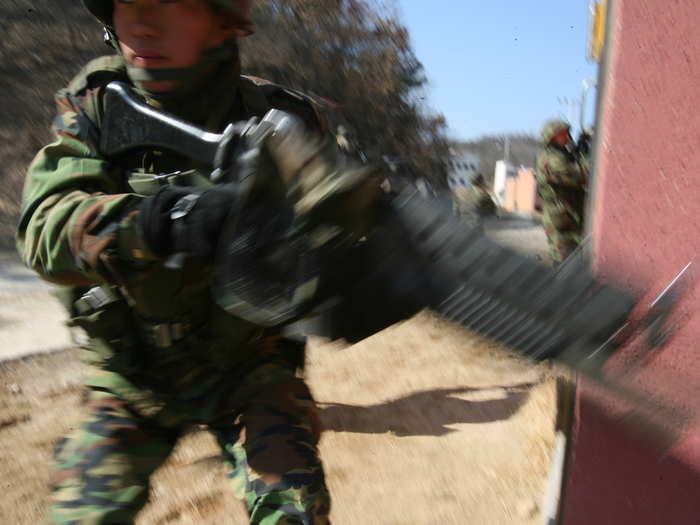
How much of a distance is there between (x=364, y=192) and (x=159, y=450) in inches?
33.1

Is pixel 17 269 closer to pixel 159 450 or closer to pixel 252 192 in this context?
pixel 159 450

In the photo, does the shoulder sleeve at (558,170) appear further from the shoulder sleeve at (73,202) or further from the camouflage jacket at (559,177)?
the shoulder sleeve at (73,202)

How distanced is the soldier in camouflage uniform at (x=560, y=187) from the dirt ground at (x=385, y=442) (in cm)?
154

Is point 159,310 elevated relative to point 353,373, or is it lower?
elevated

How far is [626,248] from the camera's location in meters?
2.13

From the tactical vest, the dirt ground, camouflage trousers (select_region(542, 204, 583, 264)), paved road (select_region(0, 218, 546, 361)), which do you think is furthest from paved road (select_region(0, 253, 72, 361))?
camouflage trousers (select_region(542, 204, 583, 264))

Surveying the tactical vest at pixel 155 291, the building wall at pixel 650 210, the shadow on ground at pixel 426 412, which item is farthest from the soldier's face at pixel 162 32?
the shadow on ground at pixel 426 412

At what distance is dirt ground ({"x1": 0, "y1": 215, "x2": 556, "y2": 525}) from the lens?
9.64 ft

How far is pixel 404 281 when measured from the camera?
1.38 metres

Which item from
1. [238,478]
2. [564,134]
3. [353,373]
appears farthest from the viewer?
[564,134]

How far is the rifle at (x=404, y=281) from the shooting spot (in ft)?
4.36

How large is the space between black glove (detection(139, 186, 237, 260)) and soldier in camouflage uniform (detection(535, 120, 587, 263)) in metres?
4.86

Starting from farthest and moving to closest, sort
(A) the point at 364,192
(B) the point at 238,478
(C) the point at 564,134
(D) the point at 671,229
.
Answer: (C) the point at 564,134 → (D) the point at 671,229 → (B) the point at 238,478 → (A) the point at 364,192

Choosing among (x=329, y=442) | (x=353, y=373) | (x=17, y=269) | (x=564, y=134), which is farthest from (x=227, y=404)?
(x=17, y=269)
